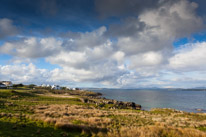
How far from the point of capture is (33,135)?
10656mm

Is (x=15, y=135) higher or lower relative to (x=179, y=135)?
higher

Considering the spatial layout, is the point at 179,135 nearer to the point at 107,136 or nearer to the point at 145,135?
the point at 145,135

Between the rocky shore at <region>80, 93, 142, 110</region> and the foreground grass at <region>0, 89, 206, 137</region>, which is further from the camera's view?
the rocky shore at <region>80, 93, 142, 110</region>

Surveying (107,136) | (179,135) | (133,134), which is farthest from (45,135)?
(179,135)

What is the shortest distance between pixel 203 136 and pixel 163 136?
4.41 meters

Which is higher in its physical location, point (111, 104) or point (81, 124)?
point (81, 124)

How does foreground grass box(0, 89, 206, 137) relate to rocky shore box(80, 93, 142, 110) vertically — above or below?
above

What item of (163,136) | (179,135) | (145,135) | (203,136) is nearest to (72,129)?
(145,135)

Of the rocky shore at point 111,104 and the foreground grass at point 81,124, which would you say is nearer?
the foreground grass at point 81,124

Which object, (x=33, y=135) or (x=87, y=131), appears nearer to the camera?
(x=33, y=135)

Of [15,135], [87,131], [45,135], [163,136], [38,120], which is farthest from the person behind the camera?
[38,120]

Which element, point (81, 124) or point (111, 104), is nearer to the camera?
point (81, 124)

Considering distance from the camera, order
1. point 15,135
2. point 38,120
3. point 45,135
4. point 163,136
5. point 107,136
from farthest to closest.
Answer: point 38,120 → point 163,136 → point 107,136 → point 45,135 → point 15,135

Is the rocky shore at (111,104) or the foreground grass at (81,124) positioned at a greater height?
the foreground grass at (81,124)
